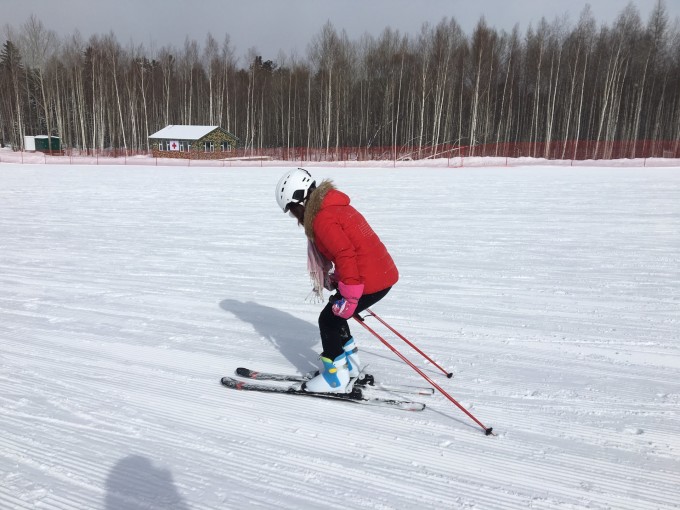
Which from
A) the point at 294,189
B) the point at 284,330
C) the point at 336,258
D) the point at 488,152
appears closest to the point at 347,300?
the point at 336,258

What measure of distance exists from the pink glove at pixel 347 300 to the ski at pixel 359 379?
31.6 inches

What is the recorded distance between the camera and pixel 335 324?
10.3 feet

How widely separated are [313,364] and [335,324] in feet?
3.14

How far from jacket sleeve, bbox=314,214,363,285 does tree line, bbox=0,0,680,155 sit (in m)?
38.2

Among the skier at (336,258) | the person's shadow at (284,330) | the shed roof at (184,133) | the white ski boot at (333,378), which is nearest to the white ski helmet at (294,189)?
the skier at (336,258)

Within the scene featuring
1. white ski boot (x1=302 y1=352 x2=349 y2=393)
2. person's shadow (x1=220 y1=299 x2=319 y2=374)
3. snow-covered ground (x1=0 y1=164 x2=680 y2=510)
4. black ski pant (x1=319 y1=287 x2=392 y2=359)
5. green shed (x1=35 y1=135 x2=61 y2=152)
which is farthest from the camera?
green shed (x1=35 y1=135 x2=61 y2=152)

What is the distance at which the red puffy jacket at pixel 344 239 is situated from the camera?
9.23ft

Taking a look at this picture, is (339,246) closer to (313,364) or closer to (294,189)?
(294,189)

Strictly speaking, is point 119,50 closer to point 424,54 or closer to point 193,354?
point 424,54

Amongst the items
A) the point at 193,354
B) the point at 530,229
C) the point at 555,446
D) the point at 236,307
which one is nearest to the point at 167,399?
the point at 193,354

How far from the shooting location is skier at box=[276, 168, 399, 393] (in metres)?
2.83

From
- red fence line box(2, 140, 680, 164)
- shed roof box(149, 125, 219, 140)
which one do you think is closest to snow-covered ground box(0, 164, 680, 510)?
red fence line box(2, 140, 680, 164)

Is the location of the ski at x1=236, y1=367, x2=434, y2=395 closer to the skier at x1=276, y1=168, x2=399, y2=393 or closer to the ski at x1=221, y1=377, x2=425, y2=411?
the ski at x1=221, y1=377, x2=425, y2=411

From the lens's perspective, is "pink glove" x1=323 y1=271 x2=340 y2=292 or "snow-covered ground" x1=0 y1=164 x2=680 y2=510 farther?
"pink glove" x1=323 y1=271 x2=340 y2=292
